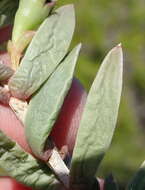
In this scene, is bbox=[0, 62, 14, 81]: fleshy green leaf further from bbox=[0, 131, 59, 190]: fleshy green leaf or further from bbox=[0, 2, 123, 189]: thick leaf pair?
bbox=[0, 131, 59, 190]: fleshy green leaf

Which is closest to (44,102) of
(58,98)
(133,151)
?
(58,98)

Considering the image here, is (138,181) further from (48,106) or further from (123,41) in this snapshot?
(123,41)

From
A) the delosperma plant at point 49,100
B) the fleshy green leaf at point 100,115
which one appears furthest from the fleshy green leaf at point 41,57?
the fleshy green leaf at point 100,115

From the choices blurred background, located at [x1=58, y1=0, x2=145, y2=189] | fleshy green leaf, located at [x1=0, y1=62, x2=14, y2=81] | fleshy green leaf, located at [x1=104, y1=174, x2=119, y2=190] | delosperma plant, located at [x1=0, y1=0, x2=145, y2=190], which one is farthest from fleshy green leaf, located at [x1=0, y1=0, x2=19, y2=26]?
blurred background, located at [x1=58, y1=0, x2=145, y2=189]

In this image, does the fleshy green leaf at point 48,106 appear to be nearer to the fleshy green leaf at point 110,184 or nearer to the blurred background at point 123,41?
the fleshy green leaf at point 110,184

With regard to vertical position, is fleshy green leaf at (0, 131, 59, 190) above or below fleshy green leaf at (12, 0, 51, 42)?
below
